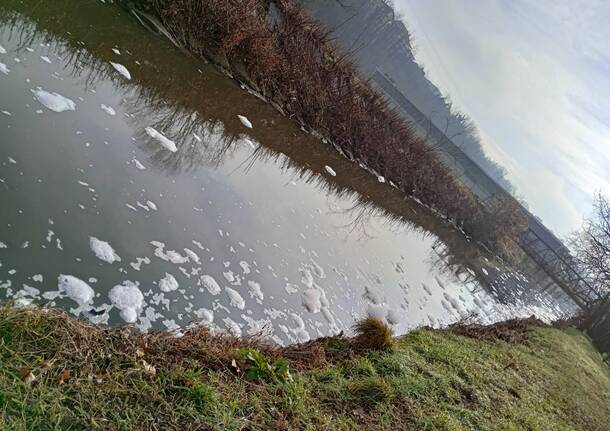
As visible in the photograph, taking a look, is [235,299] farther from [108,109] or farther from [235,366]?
[108,109]

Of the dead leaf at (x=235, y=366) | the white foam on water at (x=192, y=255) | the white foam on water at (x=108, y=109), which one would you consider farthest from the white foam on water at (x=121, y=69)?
the dead leaf at (x=235, y=366)

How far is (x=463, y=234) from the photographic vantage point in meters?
21.1

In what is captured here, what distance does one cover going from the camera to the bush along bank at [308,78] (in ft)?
30.9

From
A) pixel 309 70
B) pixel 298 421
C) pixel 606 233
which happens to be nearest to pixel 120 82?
pixel 298 421

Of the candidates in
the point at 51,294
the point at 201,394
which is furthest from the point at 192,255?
the point at 201,394

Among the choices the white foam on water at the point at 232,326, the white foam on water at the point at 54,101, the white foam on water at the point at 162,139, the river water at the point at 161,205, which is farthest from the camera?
the white foam on water at the point at 162,139

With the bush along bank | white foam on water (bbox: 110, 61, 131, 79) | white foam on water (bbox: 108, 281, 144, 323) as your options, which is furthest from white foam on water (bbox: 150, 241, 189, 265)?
the bush along bank

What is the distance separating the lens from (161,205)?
444 centimetres

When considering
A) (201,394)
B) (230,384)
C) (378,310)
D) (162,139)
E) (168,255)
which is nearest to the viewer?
(201,394)

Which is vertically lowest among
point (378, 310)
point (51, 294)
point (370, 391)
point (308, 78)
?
point (51, 294)

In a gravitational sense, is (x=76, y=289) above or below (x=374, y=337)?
below

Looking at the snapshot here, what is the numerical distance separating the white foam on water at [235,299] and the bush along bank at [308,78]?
6890 mm

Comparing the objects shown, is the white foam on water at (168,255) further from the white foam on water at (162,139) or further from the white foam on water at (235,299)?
the white foam on water at (162,139)

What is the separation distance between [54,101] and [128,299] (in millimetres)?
2766
